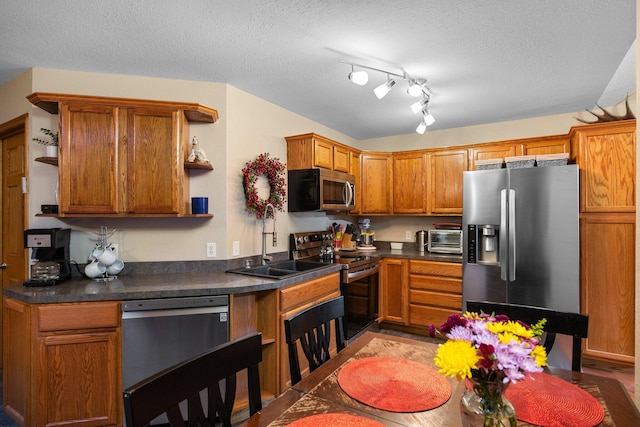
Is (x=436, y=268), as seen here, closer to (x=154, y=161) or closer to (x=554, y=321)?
(x=554, y=321)

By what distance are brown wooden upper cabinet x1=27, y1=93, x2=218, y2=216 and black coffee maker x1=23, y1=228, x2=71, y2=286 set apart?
0.58 ft

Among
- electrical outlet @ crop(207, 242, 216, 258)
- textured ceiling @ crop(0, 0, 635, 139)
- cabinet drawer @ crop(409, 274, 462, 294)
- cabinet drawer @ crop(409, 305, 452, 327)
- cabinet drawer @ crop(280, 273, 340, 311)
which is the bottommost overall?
cabinet drawer @ crop(409, 305, 452, 327)

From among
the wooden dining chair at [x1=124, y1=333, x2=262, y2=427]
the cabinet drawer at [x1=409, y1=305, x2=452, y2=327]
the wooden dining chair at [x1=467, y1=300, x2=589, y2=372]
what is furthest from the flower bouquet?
the cabinet drawer at [x1=409, y1=305, x2=452, y2=327]

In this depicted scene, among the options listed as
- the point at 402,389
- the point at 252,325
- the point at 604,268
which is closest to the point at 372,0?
the point at 402,389

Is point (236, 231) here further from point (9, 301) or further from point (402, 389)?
point (402, 389)

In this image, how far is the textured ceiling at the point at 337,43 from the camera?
1845mm

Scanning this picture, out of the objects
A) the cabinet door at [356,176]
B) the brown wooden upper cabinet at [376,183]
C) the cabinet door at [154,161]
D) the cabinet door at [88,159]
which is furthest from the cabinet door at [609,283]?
the cabinet door at [88,159]

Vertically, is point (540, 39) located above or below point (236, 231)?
above

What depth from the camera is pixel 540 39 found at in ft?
7.04

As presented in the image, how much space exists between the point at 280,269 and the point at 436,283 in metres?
1.77

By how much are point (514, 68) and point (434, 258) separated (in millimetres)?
2002

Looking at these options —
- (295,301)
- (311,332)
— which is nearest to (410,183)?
(295,301)

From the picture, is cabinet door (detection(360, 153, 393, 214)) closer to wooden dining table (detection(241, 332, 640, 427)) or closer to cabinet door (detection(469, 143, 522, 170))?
cabinet door (detection(469, 143, 522, 170))

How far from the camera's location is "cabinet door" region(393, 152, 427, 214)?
4145 millimetres
